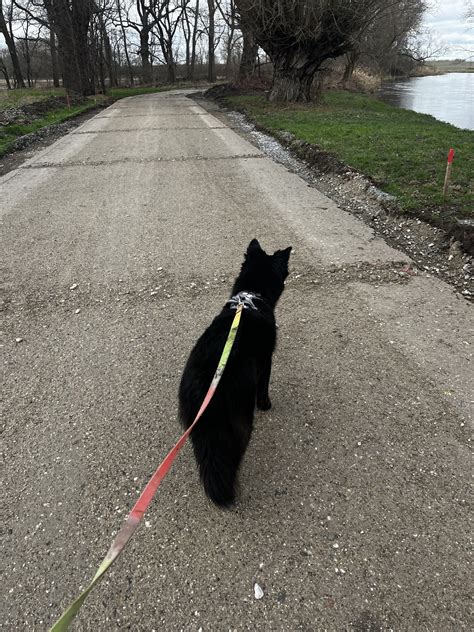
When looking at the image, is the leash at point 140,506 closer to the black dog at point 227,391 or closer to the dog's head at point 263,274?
the black dog at point 227,391

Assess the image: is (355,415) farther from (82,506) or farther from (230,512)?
(82,506)

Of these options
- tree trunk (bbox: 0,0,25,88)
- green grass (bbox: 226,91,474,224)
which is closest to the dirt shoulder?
green grass (bbox: 226,91,474,224)

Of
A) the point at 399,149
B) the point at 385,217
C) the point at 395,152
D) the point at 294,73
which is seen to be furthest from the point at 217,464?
the point at 294,73

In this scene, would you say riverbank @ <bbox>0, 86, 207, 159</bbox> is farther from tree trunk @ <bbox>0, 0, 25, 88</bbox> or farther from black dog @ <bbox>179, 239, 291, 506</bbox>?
tree trunk @ <bbox>0, 0, 25, 88</bbox>

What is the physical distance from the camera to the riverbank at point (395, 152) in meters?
6.76

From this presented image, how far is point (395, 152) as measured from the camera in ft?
33.4

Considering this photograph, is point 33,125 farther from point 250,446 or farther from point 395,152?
point 250,446

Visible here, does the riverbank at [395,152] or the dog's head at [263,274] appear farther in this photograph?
the riverbank at [395,152]

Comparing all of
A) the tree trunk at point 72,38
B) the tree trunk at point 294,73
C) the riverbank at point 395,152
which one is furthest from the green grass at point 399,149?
the tree trunk at point 72,38

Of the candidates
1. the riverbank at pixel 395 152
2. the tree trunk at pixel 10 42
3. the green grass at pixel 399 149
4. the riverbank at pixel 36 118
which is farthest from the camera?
the tree trunk at pixel 10 42

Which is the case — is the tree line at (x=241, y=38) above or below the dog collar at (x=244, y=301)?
above

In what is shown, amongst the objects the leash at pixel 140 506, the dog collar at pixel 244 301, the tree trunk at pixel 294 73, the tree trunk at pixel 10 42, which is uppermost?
the tree trunk at pixel 10 42

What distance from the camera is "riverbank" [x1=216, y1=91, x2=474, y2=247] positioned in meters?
6.76

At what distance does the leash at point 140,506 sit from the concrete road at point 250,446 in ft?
1.70
